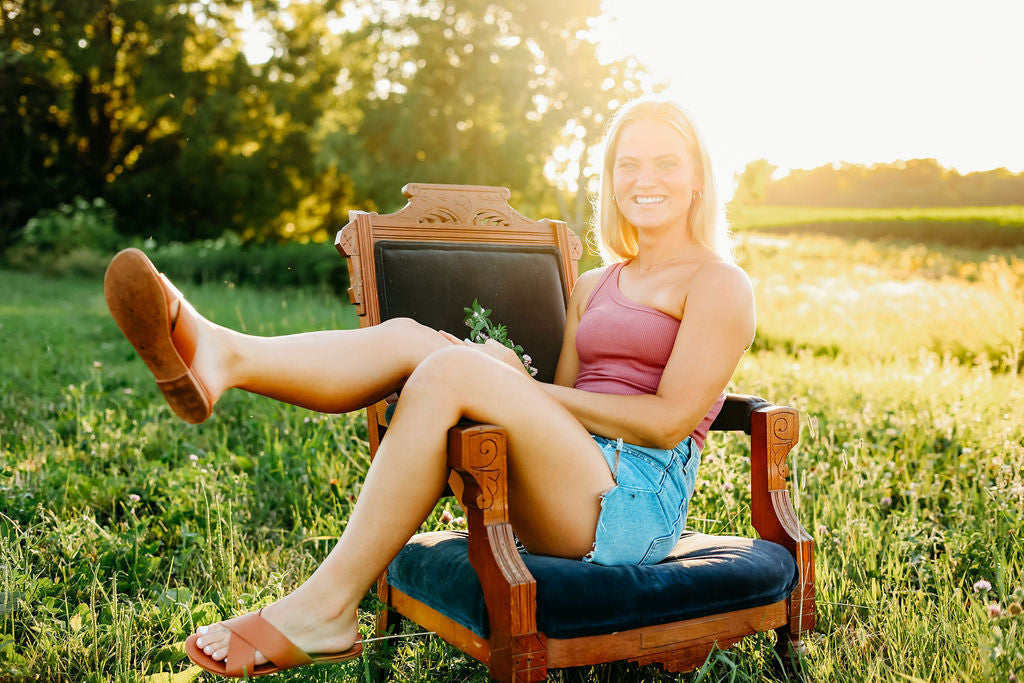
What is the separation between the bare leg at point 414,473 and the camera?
6.34 feet

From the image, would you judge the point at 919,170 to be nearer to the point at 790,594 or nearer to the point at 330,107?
the point at 330,107

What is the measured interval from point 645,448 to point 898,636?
0.87 metres

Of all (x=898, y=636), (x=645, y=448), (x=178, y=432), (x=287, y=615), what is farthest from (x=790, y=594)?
(x=178, y=432)

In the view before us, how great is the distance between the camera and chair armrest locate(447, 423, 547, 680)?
1.85 meters

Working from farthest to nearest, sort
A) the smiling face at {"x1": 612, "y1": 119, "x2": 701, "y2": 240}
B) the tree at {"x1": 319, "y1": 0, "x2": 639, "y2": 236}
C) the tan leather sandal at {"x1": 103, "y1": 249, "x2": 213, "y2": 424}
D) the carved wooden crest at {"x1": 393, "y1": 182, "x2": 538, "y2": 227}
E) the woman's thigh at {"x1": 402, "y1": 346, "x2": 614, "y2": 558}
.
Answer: the tree at {"x1": 319, "y1": 0, "x2": 639, "y2": 236} → the carved wooden crest at {"x1": 393, "y1": 182, "x2": 538, "y2": 227} → the smiling face at {"x1": 612, "y1": 119, "x2": 701, "y2": 240} → the woman's thigh at {"x1": 402, "y1": 346, "x2": 614, "y2": 558} → the tan leather sandal at {"x1": 103, "y1": 249, "x2": 213, "y2": 424}

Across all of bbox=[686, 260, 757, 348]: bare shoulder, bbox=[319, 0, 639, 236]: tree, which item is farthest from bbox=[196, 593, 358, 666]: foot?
bbox=[319, 0, 639, 236]: tree

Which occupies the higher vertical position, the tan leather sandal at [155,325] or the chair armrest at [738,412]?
the tan leather sandal at [155,325]

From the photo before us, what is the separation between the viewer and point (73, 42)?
18.8 m

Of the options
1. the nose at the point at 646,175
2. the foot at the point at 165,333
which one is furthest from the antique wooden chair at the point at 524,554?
the nose at the point at 646,175

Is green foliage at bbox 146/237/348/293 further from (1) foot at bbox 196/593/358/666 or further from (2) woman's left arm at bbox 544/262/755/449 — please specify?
(1) foot at bbox 196/593/358/666

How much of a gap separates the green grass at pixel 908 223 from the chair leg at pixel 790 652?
14373mm

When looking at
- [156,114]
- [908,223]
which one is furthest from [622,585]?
[908,223]

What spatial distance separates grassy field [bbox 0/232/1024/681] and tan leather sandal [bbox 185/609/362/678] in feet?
1.05

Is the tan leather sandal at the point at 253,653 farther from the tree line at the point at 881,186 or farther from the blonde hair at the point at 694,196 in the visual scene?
the tree line at the point at 881,186
